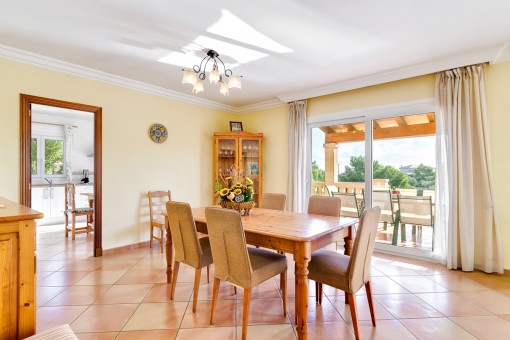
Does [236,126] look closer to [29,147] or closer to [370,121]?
[370,121]

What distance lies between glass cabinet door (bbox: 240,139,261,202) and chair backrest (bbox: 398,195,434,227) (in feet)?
7.71

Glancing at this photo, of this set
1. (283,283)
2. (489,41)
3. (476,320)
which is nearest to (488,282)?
(476,320)

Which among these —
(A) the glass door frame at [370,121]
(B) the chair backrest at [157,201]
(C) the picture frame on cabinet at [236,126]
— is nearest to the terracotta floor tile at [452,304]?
(A) the glass door frame at [370,121]

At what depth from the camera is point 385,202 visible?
12.5 ft

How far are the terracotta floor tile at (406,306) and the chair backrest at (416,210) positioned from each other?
140 centimetres

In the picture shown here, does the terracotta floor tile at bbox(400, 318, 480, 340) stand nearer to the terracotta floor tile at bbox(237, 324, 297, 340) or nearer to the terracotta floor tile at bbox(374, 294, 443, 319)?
the terracotta floor tile at bbox(374, 294, 443, 319)

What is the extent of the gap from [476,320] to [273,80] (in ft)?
11.1

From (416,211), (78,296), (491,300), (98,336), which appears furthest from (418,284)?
(78,296)

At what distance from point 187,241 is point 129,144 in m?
2.23

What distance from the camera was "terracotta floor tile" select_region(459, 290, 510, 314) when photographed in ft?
7.32

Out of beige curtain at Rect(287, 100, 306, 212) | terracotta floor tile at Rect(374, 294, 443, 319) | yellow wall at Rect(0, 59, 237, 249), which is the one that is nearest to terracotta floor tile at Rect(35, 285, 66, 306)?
yellow wall at Rect(0, 59, 237, 249)

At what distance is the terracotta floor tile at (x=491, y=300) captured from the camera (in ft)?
7.32

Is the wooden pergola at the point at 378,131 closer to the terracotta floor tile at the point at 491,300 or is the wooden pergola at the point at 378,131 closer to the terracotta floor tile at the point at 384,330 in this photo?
the terracotta floor tile at the point at 491,300

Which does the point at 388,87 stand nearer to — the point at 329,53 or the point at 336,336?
the point at 329,53
